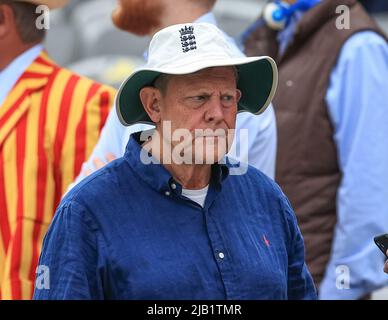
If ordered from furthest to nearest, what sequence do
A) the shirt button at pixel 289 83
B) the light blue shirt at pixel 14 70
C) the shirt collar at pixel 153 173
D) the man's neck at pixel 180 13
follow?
1. the shirt button at pixel 289 83
2. the light blue shirt at pixel 14 70
3. the man's neck at pixel 180 13
4. the shirt collar at pixel 153 173

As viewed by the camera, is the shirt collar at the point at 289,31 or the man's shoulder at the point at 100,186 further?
the shirt collar at the point at 289,31

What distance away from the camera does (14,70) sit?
477 cm

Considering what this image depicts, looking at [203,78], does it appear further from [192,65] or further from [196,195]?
[196,195]

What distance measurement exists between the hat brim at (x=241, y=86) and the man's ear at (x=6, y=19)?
134cm

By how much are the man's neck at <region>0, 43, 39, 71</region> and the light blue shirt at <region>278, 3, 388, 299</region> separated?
125cm

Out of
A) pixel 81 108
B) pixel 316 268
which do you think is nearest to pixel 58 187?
pixel 81 108

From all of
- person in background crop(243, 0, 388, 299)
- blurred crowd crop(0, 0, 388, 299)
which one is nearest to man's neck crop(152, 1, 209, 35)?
blurred crowd crop(0, 0, 388, 299)

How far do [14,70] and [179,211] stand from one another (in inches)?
63.3

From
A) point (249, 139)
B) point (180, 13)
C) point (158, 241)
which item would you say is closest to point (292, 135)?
point (249, 139)

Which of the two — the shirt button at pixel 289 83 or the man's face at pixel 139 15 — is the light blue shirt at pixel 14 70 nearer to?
the man's face at pixel 139 15

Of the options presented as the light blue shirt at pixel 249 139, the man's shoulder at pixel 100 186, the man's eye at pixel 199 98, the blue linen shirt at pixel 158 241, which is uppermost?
the man's eye at pixel 199 98

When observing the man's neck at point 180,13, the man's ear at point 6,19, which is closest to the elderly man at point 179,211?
the man's neck at point 180,13

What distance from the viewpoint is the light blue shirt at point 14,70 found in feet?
15.5

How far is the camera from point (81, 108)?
15.4 ft
